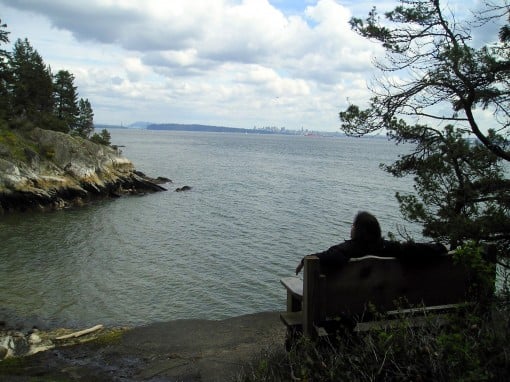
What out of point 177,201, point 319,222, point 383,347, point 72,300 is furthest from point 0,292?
point 177,201

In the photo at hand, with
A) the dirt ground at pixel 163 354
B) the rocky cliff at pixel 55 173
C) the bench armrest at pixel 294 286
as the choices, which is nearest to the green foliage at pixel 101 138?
the rocky cliff at pixel 55 173

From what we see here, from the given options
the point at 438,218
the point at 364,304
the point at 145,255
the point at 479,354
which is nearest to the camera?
the point at 479,354

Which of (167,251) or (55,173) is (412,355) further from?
(55,173)

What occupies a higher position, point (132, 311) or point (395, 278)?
point (395, 278)

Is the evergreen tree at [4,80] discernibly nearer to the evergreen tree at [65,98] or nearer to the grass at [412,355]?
the evergreen tree at [65,98]

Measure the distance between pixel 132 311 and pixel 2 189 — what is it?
21517 millimetres

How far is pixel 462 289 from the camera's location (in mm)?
4641

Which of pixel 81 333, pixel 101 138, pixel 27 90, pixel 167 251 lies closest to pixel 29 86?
pixel 27 90

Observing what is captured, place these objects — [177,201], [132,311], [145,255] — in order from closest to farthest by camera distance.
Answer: [132,311]
[145,255]
[177,201]

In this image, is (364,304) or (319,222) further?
(319,222)

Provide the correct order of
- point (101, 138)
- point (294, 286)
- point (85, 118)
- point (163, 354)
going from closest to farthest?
point (294, 286) → point (163, 354) → point (101, 138) → point (85, 118)

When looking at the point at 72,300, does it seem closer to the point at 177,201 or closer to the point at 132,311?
the point at 132,311

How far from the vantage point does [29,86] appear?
48.1 meters

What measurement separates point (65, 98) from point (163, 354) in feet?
185
